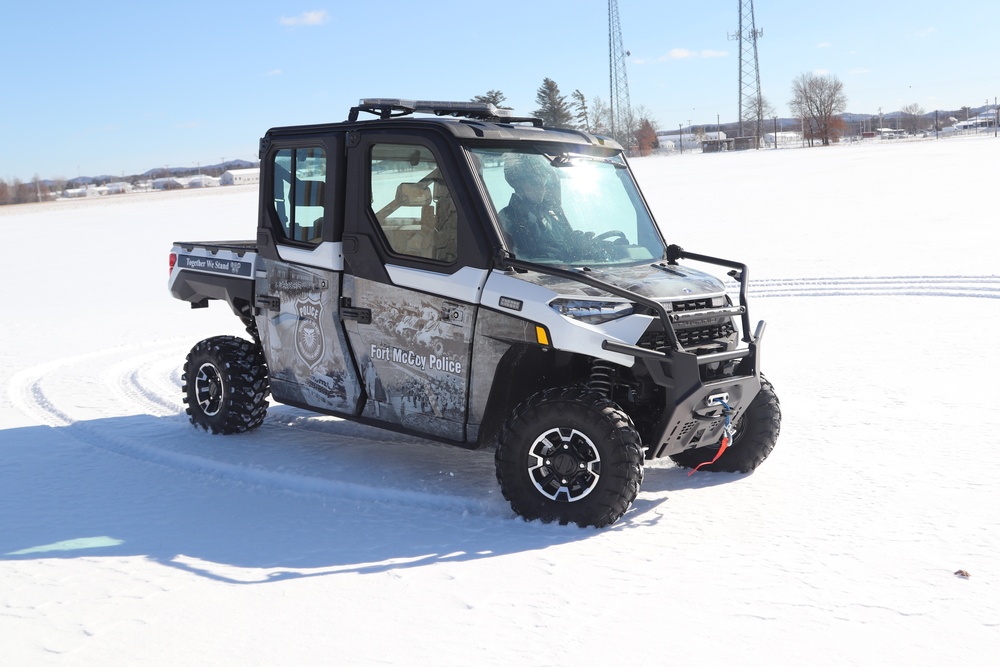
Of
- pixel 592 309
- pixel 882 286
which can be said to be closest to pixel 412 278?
pixel 592 309

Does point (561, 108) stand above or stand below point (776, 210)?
above

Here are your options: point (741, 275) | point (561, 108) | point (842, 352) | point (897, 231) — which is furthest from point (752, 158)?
point (741, 275)

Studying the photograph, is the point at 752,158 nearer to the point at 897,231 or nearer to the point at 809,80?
the point at 897,231

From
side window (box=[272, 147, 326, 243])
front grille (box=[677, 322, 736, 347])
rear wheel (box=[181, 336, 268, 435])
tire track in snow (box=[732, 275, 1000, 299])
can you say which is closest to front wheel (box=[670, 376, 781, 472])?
front grille (box=[677, 322, 736, 347])

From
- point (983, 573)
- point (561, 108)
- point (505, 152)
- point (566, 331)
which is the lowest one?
point (983, 573)

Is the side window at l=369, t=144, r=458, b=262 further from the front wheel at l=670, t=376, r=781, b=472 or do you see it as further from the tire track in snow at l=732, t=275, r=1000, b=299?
the tire track in snow at l=732, t=275, r=1000, b=299

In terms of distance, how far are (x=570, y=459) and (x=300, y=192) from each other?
2627mm

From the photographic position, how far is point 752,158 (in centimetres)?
4991

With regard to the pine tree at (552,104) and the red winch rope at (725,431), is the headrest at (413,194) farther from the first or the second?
the pine tree at (552,104)

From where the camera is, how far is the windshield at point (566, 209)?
561 centimetres

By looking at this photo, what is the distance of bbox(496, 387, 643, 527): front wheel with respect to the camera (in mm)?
5016

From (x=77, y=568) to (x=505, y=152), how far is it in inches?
123

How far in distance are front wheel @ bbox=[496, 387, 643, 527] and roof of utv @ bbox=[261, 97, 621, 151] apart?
157 centimetres

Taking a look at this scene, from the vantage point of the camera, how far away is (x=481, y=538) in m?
5.07
